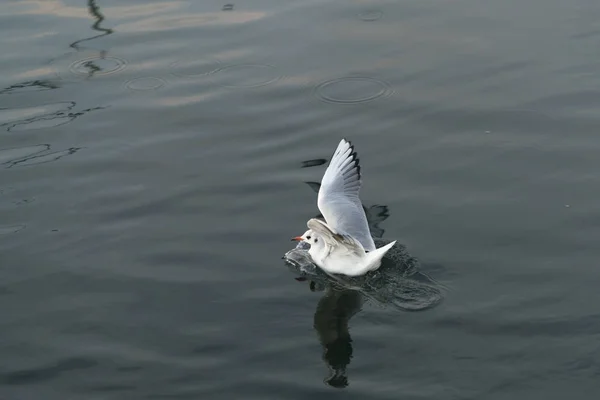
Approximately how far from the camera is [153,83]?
13008 millimetres

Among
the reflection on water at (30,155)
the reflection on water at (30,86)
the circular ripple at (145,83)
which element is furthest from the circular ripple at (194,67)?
the reflection on water at (30,155)

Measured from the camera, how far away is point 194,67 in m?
13.4

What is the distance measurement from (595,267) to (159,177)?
4664 mm

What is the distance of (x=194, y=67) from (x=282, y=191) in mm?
3556

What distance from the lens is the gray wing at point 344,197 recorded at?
369 inches

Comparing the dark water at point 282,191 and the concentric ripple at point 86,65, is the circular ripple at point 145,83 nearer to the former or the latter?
the dark water at point 282,191

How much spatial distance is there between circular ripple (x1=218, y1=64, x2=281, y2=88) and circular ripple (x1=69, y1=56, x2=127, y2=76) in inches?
56.6

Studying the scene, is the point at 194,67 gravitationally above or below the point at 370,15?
below

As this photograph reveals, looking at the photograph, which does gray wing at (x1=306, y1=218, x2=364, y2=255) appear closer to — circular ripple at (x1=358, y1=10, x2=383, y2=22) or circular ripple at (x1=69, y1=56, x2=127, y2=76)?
circular ripple at (x1=69, y1=56, x2=127, y2=76)

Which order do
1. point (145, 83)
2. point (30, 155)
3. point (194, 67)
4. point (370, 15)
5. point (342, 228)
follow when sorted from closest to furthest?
point (342, 228) < point (30, 155) < point (145, 83) < point (194, 67) < point (370, 15)

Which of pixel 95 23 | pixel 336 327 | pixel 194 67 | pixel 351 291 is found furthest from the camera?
pixel 95 23

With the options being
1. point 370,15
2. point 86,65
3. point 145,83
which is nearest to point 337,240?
point 145,83

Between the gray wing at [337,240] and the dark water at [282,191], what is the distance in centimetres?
46

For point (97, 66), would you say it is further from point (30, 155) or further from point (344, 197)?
point (344, 197)
